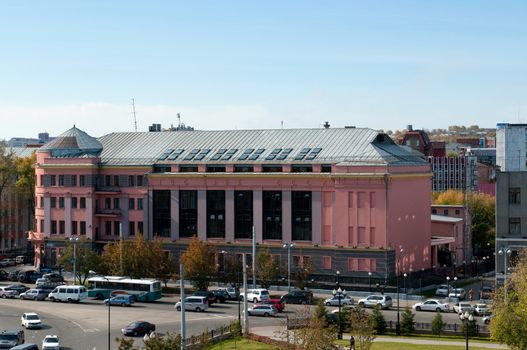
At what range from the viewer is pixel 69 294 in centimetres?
10412

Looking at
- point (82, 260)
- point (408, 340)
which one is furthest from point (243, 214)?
point (408, 340)

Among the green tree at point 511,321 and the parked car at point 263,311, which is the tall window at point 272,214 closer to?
the parked car at point 263,311

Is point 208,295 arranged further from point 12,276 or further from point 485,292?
point 12,276

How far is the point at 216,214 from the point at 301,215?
10.7 metres

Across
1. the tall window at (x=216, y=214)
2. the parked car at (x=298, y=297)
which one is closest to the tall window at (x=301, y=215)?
the tall window at (x=216, y=214)

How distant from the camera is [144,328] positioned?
8250cm

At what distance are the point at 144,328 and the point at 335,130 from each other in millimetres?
44718

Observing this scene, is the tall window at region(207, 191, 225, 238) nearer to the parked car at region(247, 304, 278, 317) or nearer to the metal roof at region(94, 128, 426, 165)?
the metal roof at region(94, 128, 426, 165)

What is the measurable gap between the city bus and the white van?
139 cm

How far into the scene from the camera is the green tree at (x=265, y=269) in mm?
107812

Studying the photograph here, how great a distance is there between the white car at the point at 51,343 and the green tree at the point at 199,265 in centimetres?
3156

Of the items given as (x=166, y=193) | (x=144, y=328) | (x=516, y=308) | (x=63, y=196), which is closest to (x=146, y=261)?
(x=166, y=193)

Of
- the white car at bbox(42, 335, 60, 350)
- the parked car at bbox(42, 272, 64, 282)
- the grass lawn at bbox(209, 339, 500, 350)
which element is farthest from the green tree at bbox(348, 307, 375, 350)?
the parked car at bbox(42, 272, 64, 282)

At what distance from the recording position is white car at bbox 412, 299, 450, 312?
316 ft
